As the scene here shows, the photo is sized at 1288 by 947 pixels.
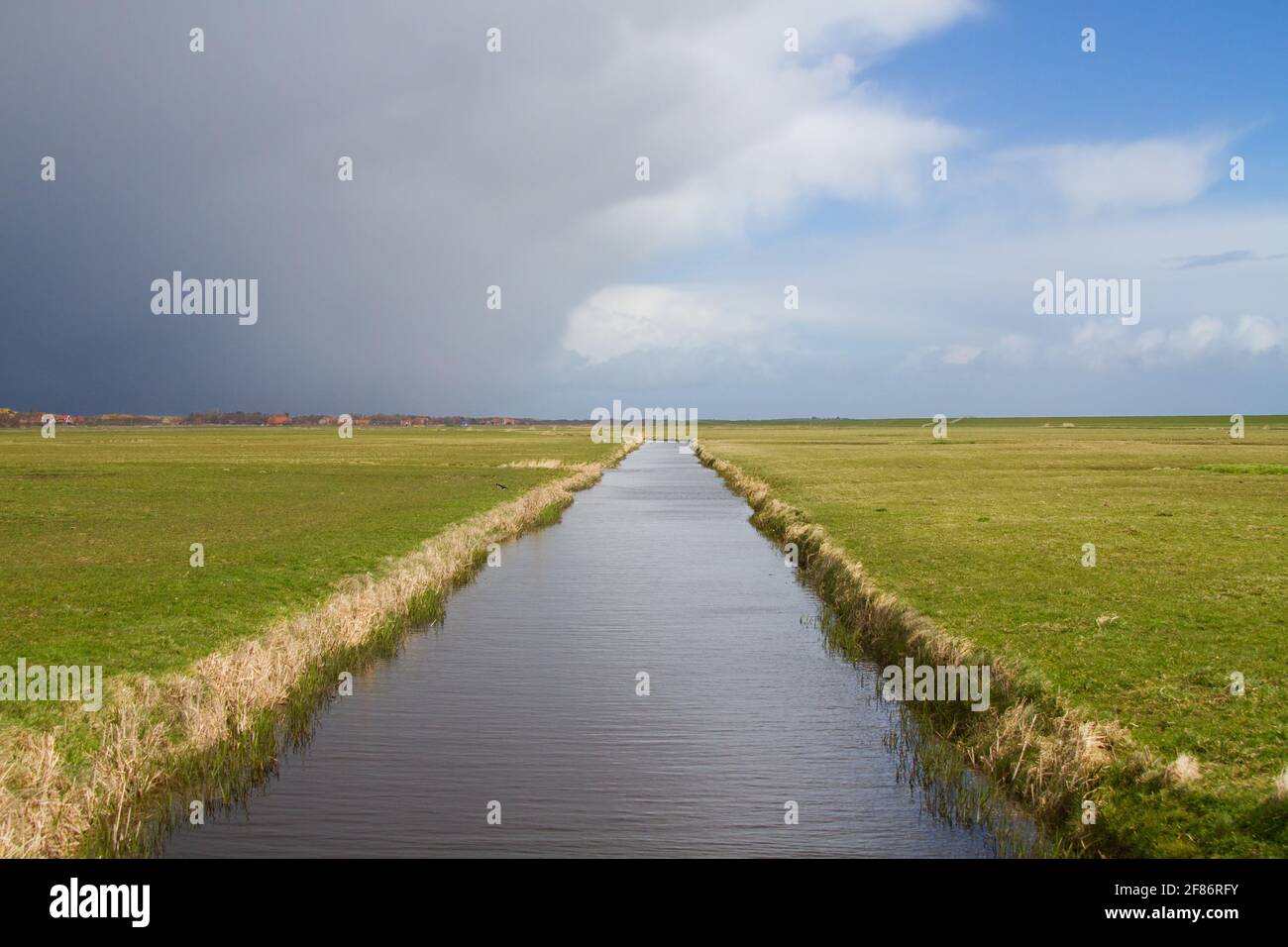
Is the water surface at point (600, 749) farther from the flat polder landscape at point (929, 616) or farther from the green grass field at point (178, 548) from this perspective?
the green grass field at point (178, 548)

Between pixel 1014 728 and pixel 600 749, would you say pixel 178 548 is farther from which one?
pixel 1014 728

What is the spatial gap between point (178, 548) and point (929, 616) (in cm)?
2406

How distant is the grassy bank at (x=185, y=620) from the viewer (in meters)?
12.3

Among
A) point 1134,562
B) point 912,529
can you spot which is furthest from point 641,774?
point 912,529

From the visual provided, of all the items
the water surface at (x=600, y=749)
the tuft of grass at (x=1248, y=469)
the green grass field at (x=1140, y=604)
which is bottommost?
the water surface at (x=600, y=749)

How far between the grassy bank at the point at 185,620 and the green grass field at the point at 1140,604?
1235 cm

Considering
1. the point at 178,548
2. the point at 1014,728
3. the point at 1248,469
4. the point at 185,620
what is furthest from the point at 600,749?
the point at 1248,469

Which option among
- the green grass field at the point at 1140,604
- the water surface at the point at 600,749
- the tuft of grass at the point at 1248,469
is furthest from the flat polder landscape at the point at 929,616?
the tuft of grass at the point at 1248,469

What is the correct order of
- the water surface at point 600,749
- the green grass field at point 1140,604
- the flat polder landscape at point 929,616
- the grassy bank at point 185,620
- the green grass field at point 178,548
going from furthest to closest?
the green grass field at point 178,548 < the water surface at point 600,749 < the grassy bank at point 185,620 < the flat polder landscape at point 929,616 < the green grass field at point 1140,604

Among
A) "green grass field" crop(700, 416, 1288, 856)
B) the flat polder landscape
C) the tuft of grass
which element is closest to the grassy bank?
the flat polder landscape
